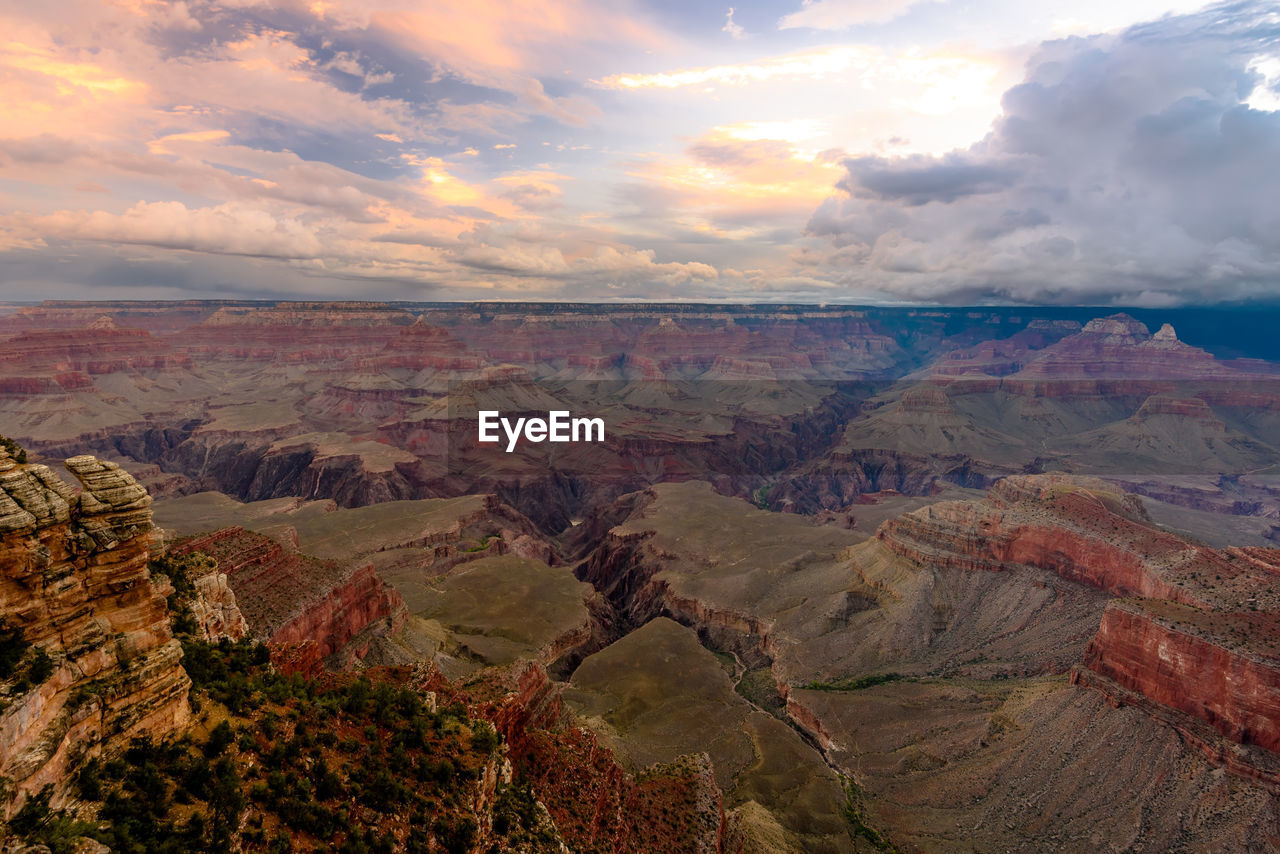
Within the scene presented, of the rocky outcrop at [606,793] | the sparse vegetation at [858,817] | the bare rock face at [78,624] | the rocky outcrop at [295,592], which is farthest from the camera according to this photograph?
the rocky outcrop at [295,592]

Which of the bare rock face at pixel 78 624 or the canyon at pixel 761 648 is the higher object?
the bare rock face at pixel 78 624

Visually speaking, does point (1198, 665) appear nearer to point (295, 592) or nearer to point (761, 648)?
point (761, 648)

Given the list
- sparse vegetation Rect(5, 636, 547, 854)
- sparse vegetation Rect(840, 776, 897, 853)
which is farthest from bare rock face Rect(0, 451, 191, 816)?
sparse vegetation Rect(840, 776, 897, 853)

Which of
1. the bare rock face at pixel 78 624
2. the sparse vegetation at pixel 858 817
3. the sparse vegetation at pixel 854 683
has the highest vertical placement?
the bare rock face at pixel 78 624

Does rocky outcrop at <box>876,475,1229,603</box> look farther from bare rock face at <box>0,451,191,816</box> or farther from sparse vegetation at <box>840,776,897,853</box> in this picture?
bare rock face at <box>0,451,191,816</box>

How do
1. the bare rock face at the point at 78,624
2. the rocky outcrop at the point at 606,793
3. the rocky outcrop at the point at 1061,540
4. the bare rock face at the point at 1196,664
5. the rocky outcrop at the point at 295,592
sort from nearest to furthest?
the bare rock face at the point at 78,624, the rocky outcrop at the point at 606,793, the bare rock face at the point at 1196,664, the rocky outcrop at the point at 295,592, the rocky outcrop at the point at 1061,540

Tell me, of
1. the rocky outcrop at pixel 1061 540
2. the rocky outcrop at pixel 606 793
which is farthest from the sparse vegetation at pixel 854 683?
the rocky outcrop at pixel 606 793

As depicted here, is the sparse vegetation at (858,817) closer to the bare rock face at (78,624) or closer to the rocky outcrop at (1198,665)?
the rocky outcrop at (1198,665)

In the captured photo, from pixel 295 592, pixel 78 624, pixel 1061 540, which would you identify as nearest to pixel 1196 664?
pixel 1061 540
